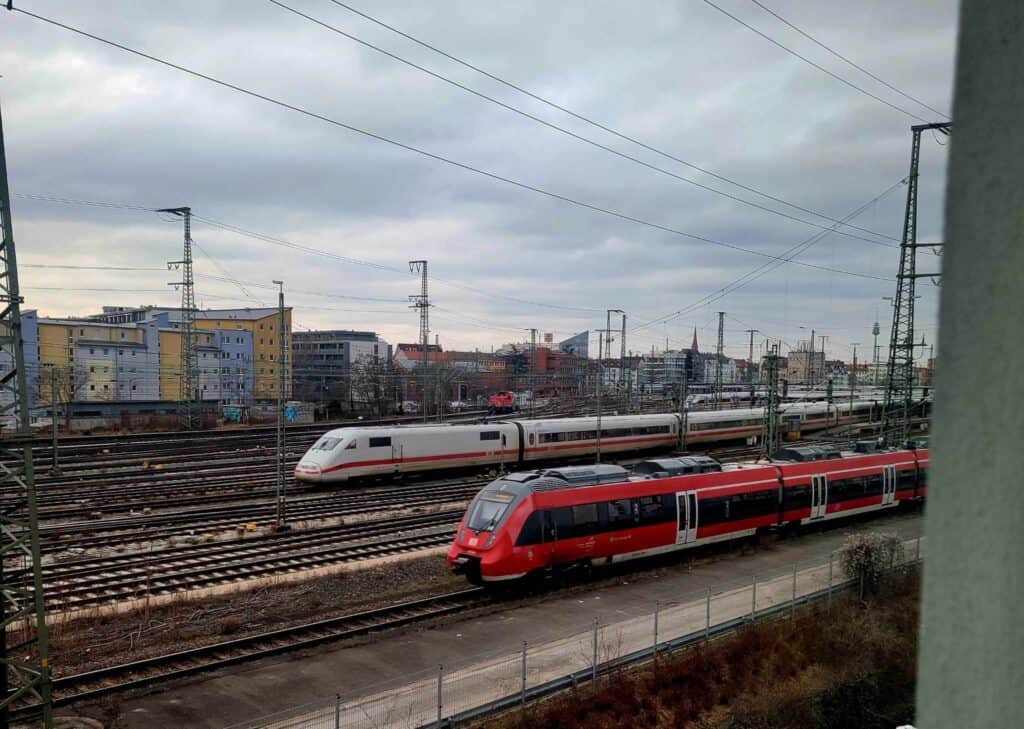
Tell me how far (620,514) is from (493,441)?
1665 centimetres

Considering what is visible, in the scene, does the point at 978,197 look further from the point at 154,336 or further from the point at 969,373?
the point at 154,336

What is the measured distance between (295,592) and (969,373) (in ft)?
59.0

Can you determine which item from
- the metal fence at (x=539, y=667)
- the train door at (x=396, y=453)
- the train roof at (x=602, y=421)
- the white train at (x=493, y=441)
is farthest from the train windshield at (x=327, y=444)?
the metal fence at (x=539, y=667)

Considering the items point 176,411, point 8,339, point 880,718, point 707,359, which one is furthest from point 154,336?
point 707,359

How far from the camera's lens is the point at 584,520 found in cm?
1725

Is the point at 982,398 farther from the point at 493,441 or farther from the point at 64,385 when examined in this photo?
the point at 64,385

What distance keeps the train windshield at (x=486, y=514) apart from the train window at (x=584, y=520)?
5.75ft

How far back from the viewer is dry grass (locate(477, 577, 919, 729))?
1197 cm

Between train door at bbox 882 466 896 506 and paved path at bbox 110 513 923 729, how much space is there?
8.98m

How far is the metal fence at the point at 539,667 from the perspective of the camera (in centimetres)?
1103

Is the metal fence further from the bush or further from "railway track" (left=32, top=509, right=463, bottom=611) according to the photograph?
"railway track" (left=32, top=509, right=463, bottom=611)

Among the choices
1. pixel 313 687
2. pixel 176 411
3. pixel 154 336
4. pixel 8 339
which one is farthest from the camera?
pixel 154 336

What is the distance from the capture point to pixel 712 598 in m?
17.1

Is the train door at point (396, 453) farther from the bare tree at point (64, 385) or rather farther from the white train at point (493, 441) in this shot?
the bare tree at point (64, 385)
